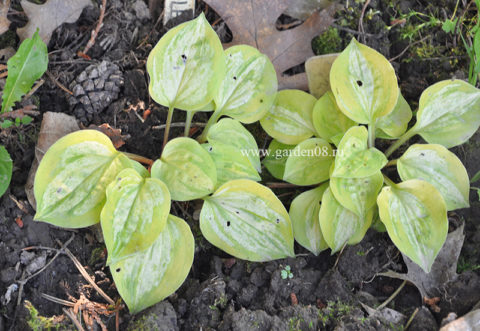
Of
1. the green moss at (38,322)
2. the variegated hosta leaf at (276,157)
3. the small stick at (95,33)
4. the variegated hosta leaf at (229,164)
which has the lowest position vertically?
the green moss at (38,322)

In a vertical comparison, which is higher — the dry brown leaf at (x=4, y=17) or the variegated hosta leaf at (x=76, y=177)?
the dry brown leaf at (x=4, y=17)

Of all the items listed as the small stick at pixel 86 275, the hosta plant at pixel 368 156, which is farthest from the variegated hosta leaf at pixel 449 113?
the small stick at pixel 86 275

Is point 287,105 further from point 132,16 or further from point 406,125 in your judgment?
point 132,16

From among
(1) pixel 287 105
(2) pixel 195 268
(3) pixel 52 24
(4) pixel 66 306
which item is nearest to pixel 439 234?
(1) pixel 287 105

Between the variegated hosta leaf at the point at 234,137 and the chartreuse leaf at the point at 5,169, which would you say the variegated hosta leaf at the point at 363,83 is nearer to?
the variegated hosta leaf at the point at 234,137

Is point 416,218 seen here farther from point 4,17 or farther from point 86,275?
point 4,17

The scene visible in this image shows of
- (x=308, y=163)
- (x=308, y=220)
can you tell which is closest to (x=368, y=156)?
(x=308, y=163)

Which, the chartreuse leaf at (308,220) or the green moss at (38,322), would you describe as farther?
the chartreuse leaf at (308,220)

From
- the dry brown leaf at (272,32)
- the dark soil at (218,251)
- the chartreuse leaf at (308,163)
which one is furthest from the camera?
the dry brown leaf at (272,32)
